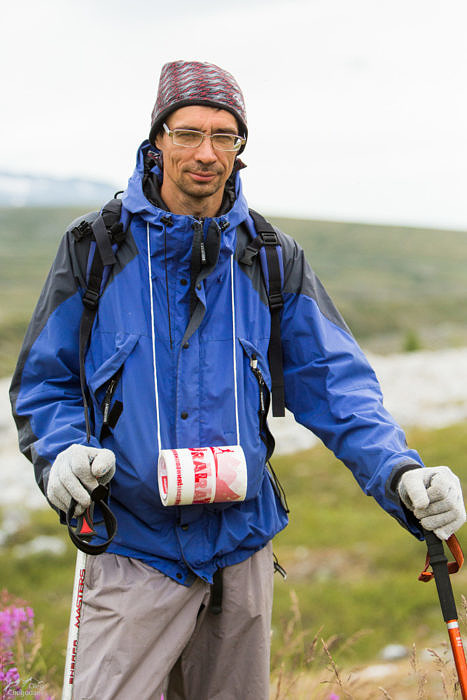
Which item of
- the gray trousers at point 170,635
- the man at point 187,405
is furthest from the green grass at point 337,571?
the man at point 187,405

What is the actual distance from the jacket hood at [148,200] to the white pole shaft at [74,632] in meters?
1.45

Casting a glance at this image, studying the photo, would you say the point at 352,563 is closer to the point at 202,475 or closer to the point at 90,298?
the point at 202,475

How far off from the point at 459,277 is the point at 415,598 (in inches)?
4625

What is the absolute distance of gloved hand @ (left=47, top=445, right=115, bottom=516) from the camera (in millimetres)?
3121

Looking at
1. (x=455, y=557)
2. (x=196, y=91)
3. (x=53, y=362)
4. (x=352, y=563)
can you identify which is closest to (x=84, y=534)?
(x=53, y=362)

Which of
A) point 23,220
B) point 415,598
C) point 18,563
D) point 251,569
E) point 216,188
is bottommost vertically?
point 23,220

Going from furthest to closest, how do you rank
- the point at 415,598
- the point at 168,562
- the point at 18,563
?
the point at 18,563 → the point at 415,598 → the point at 168,562

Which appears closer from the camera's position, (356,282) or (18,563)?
(18,563)

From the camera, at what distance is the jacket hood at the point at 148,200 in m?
3.60

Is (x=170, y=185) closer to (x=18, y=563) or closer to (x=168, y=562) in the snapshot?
(x=168, y=562)

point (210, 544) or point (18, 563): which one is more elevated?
point (210, 544)

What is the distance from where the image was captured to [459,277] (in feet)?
401

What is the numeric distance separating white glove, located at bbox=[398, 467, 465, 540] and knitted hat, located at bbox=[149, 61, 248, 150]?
182 cm

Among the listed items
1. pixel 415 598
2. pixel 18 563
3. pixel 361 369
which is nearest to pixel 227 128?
pixel 361 369
